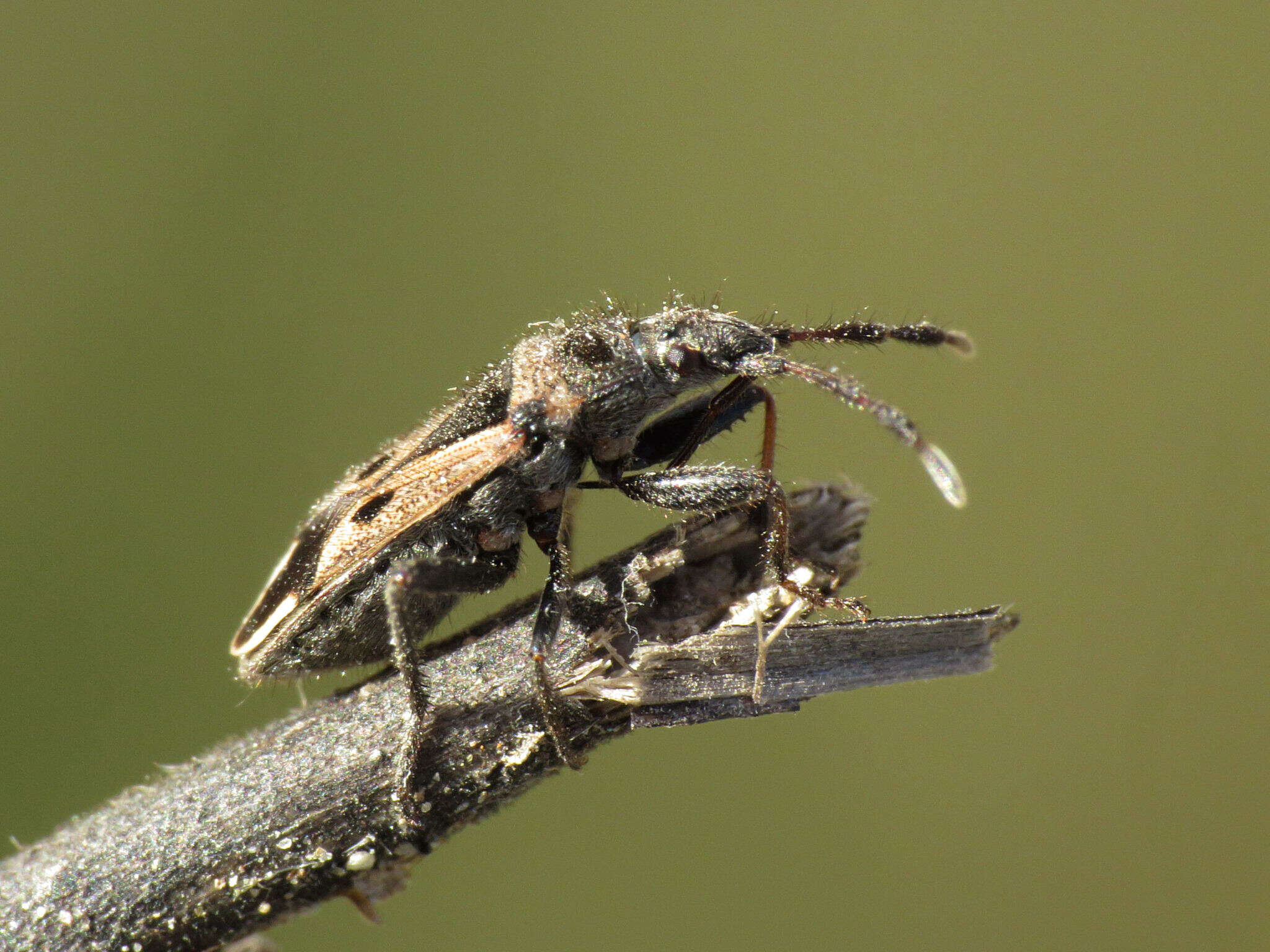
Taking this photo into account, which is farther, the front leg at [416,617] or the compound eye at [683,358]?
the compound eye at [683,358]

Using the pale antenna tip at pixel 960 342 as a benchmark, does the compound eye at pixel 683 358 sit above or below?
above

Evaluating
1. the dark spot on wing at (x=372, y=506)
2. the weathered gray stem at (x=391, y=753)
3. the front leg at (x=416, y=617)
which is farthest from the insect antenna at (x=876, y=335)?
the dark spot on wing at (x=372, y=506)

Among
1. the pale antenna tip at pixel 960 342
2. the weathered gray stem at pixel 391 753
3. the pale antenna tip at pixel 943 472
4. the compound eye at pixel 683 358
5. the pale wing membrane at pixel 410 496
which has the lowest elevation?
the weathered gray stem at pixel 391 753

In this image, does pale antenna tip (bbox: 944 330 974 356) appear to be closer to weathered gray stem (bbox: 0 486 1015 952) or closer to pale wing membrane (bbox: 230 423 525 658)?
weathered gray stem (bbox: 0 486 1015 952)

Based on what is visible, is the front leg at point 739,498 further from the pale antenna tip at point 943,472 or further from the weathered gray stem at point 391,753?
the pale antenna tip at point 943,472

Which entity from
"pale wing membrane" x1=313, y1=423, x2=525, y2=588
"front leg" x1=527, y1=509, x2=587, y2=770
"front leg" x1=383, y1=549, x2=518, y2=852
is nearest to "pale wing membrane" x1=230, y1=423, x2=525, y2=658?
"pale wing membrane" x1=313, y1=423, x2=525, y2=588

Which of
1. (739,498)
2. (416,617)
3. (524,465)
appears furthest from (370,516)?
(739,498)

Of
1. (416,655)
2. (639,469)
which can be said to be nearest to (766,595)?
(416,655)

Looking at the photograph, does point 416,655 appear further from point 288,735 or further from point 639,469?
point 639,469
